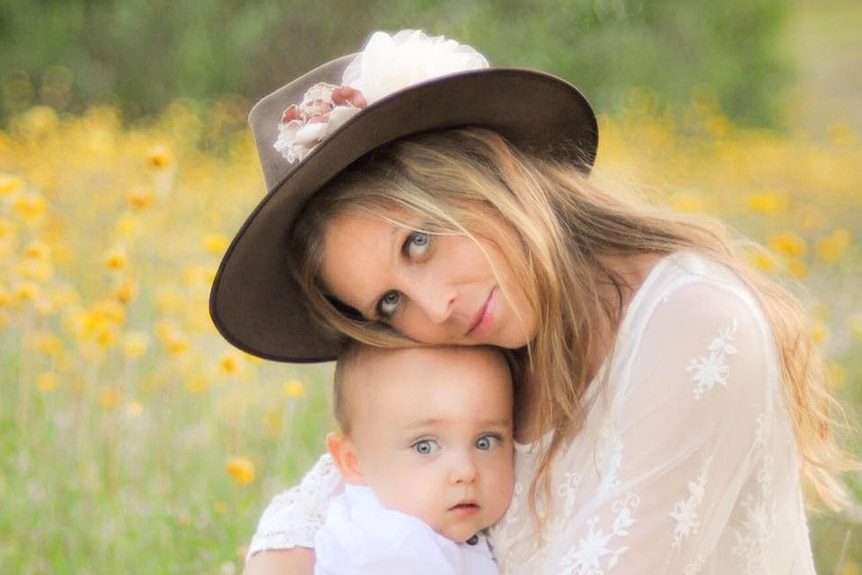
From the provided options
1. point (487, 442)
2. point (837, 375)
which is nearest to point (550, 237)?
point (487, 442)

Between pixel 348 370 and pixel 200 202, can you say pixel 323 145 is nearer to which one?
pixel 348 370

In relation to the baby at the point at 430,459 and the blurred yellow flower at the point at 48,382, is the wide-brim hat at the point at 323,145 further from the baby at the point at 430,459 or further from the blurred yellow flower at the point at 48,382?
the blurred yellow flower at the point at 48,382

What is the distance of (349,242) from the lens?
216 cm

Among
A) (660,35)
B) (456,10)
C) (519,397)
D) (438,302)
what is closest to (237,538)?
(519,397)

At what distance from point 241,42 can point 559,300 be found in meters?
5.95

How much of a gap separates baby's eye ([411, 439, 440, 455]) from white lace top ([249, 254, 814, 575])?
0.80 feet

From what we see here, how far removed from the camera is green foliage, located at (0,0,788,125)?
7.78 metres

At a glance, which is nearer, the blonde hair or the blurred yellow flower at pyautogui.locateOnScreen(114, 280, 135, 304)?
the blonde hair

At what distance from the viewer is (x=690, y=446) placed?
6.40 feet

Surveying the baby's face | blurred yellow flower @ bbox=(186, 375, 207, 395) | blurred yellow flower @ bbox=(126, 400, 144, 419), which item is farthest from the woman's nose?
blurred yellow flower @ bbox=(186, 375, 207, 395)

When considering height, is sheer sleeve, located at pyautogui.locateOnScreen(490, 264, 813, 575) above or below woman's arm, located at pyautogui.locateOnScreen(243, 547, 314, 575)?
above

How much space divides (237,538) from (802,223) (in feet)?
10.6

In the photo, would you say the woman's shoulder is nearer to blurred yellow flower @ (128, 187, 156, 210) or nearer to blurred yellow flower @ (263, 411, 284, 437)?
blurred yellow flower @ (128, 187, 156, 210)

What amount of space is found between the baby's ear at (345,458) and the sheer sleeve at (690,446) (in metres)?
0.44
